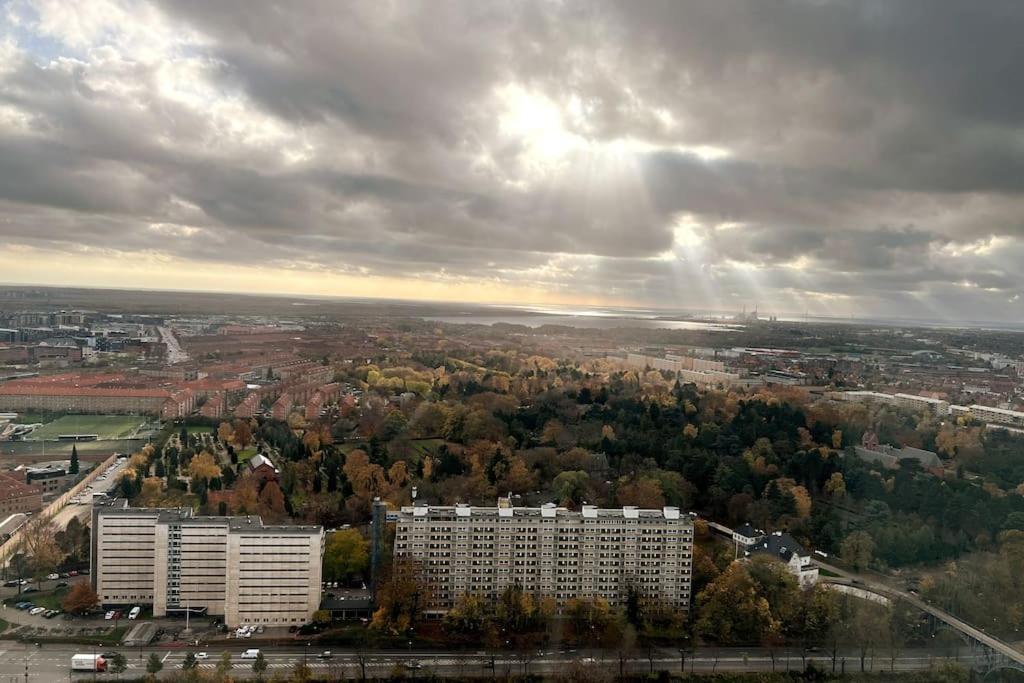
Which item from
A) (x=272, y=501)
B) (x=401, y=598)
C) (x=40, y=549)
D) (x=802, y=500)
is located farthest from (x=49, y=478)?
(x=802, y=500)

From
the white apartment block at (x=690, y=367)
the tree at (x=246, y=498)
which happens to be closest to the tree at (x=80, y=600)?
the tree at (x=246, y=498)

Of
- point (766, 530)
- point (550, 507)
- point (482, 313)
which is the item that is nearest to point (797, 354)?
point (766, 530)

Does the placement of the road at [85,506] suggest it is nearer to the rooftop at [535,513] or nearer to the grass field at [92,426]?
the grass field at [92,426]

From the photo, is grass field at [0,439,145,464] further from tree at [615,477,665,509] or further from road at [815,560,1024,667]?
road at [815,560,1024,667]

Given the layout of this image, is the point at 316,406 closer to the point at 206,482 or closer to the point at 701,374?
the point at 206,482

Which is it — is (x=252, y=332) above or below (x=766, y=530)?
above
